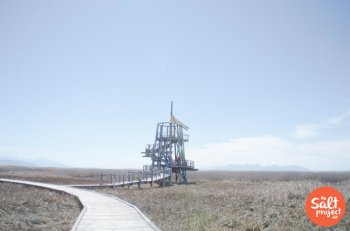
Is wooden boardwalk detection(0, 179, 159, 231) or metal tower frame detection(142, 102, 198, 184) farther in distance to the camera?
metal tower frame detection(142, 102, 198, 184)

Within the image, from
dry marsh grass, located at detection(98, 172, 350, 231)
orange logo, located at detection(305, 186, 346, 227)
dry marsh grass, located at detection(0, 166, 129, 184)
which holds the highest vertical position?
orange logo, located at detection(305, 186, 346, 227)

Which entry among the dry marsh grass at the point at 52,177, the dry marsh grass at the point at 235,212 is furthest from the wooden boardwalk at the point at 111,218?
the dry marsh grass at the point at 52,177

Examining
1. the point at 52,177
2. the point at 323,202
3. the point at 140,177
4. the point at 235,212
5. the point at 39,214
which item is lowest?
the point at 235,212

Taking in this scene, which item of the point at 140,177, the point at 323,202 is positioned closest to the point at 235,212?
the point at 323,202

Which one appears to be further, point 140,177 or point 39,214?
point 140,177

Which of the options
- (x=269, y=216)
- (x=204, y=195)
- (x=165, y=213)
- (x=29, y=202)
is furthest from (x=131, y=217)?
(x=204, y=195)

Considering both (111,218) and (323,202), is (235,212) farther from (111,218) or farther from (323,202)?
(323,202)

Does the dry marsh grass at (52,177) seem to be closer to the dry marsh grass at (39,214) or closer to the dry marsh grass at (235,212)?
the dry marsh grass at (39,214)

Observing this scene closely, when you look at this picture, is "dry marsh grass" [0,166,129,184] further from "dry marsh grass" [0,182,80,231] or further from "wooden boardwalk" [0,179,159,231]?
→ "wooden boardwalk" [0,179,159,231]

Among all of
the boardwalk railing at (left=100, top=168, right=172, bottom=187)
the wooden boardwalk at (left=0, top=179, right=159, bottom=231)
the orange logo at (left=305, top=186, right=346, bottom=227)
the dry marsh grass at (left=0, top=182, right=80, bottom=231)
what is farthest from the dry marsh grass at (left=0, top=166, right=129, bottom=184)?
the orange logo at (left=305, top=186, right=346, bottom=227)

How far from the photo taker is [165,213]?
17.5 m

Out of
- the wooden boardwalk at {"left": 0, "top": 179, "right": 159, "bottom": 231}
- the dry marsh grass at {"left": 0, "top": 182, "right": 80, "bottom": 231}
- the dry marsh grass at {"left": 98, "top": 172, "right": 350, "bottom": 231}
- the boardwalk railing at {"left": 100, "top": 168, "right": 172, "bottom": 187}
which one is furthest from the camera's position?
the boardwalk railing at {"left": 100, "top": 168, "right": 172, "bottom": 187}

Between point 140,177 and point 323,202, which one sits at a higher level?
point 323,202

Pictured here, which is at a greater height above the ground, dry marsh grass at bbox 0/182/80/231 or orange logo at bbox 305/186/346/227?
orange logo at bbox 305/186/346/227
